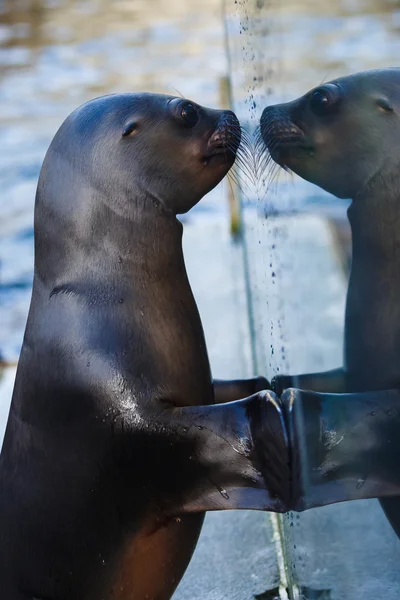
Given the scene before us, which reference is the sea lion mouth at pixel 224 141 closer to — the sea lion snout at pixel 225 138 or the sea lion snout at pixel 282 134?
the sea lion snout at pixel 225 138

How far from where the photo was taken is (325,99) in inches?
98.6

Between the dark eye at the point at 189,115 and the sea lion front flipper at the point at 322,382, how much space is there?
2.32ft

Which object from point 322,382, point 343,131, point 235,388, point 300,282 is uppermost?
point 343,131

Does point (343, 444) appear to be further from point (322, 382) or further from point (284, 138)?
point (284, 138)

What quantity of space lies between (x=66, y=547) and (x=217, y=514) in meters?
1.24

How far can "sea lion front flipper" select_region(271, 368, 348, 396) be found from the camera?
2566mm

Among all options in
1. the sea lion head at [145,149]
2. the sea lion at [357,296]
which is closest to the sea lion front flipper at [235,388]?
the sea lion at [357,296]

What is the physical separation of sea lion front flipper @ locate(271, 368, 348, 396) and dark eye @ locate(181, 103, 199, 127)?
2.32ft

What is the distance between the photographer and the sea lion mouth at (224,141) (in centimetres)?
287

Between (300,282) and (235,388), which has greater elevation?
(300,282)

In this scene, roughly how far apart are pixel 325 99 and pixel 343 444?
2.57 ft

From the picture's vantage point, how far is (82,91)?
11.7 m

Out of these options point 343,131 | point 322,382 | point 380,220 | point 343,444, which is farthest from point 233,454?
point 343,131

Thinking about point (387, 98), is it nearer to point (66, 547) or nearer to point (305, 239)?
point (66, 547)
